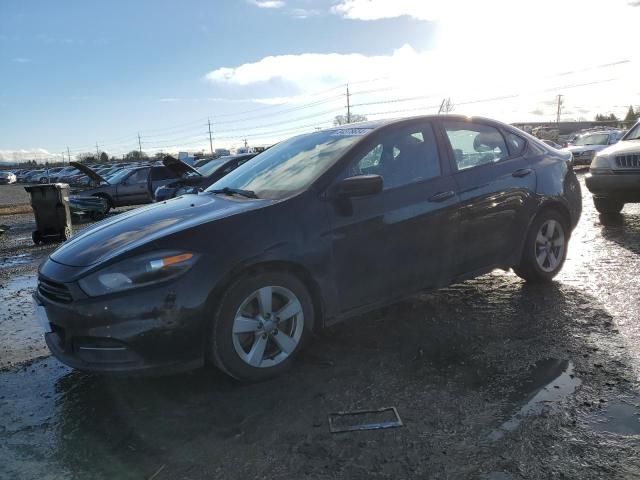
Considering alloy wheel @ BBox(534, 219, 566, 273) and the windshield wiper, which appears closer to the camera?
the windshield wiper

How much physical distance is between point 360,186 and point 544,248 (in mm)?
2531

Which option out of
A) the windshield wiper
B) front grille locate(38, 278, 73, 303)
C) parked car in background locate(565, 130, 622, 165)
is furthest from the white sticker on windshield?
parked car in background locate(565, 130, 622, 165)

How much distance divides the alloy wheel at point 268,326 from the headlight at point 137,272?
47 centimetres

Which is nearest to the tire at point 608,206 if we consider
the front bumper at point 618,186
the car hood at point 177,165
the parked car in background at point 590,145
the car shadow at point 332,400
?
the front bumper at point 618,186

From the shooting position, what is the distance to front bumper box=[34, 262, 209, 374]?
2881 mm

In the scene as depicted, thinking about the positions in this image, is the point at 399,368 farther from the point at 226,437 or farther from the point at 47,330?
the point at 47,330

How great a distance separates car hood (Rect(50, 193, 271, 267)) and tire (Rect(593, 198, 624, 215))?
7.02 meters

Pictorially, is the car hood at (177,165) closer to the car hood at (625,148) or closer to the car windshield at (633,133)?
the car hood at (625,148)

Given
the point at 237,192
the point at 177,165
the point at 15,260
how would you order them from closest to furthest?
1. the point at 237,192
2. the point at 15,260
3. the point at 177,165

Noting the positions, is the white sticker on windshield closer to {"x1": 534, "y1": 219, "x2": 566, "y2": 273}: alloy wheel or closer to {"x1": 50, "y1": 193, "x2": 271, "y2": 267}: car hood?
{"x1": 50, "y1": 193, "x2": 271, "y2": 267}: car hood

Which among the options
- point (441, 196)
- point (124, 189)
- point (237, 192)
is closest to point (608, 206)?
point (441, 196)

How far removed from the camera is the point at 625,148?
26.1ft

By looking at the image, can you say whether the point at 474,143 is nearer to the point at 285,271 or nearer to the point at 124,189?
the point at 285,271

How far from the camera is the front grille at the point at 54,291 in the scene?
9.87 ft
